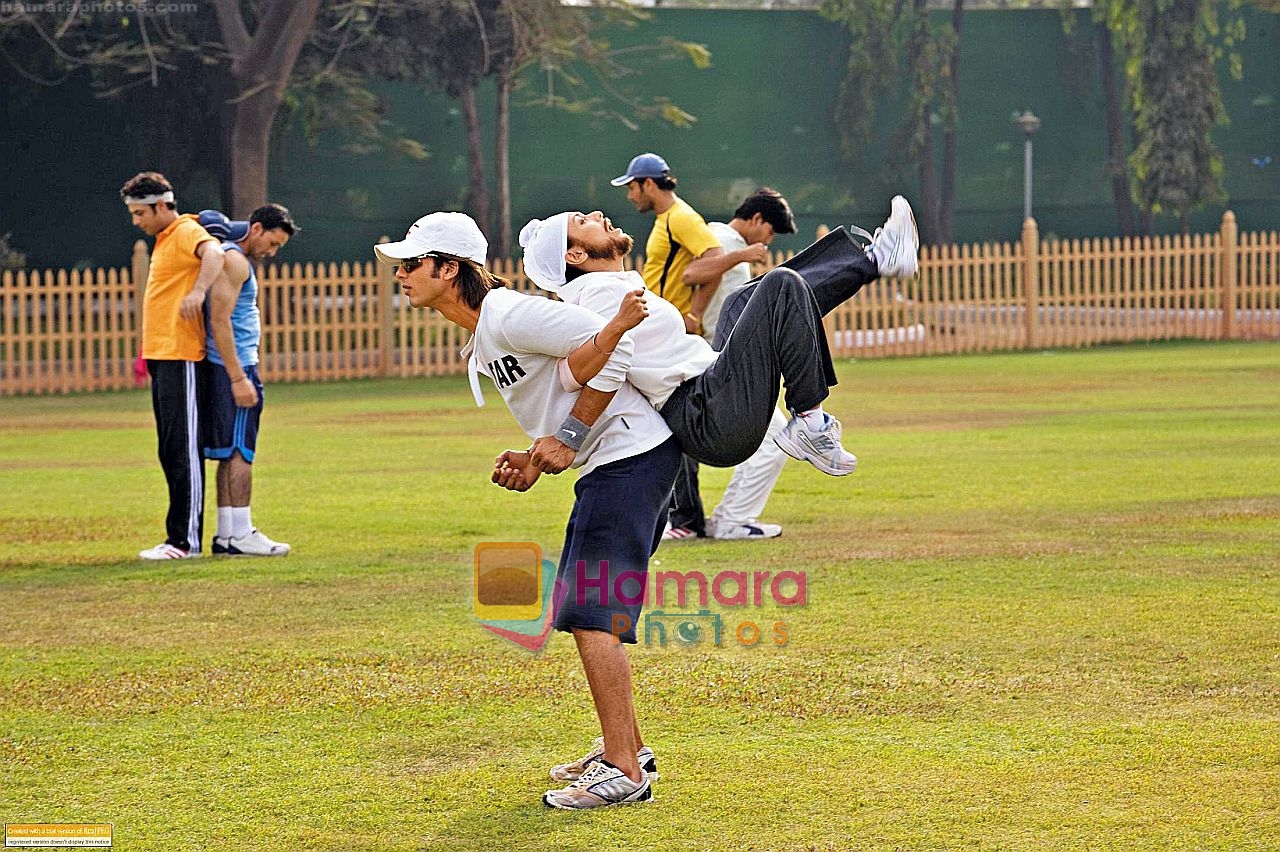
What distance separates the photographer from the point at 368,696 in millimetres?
6082

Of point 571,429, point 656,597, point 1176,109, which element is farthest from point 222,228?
point 1176,109

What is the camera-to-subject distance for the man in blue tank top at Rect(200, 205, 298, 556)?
28.9 feet

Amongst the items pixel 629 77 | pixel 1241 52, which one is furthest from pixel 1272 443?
pixel 1241 52

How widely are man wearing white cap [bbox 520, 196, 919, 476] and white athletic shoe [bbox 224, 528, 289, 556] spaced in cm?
434

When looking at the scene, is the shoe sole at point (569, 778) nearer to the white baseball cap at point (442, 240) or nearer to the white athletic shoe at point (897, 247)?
the white baseball cap at point (442, 240)

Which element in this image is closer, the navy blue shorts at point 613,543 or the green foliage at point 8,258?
the navy blue shorts at point 613,543

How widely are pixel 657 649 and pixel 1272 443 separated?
24.8 feet

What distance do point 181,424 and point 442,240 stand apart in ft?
14.7

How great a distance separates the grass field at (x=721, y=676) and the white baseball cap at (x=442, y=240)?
58.9 inches

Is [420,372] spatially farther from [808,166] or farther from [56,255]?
[808,166]

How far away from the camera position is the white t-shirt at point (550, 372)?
4734mm

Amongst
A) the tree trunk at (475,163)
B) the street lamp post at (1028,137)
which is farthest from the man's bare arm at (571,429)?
the street lamp post at (1028,137)

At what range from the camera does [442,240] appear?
4867 mm

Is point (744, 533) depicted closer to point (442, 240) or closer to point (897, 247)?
point (897, 247)
